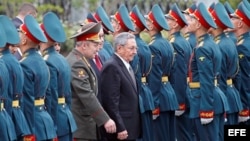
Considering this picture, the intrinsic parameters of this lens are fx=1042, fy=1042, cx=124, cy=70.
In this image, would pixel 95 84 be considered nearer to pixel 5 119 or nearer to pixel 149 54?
pixel 5 119

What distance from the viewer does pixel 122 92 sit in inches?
426

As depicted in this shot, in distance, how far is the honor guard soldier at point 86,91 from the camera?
10.5m

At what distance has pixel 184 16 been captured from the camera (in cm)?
1390

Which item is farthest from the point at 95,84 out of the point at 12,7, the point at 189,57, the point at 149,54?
the point at 12,7

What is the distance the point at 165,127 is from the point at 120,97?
2.69 metres

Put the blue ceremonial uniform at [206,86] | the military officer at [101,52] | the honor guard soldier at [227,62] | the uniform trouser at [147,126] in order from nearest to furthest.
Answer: the military officer at [101,52]
the blue ceremonial uniform at [206,86]
the honor guard soldier at [227,62]
the uniform trouser at [147,126]

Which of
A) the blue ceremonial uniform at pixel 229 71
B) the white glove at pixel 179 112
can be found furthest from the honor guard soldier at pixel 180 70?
the blue ceremonial uniform at pixel 229 71

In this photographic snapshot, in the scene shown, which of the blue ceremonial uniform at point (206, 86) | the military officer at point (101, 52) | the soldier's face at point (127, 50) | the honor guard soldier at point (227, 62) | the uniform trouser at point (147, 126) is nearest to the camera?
the soldier's face at point (127, 50)

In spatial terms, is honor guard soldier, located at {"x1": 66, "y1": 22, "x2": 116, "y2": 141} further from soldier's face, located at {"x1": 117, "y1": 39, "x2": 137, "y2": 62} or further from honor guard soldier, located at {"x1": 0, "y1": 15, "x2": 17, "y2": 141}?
honor guard soldier, located at {"x1": 0, "y1": 15, "x2": 17, "y2": 141}

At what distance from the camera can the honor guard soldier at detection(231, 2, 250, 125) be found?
1322cm

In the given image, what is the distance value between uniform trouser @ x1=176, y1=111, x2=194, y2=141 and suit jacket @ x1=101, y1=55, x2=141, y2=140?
290 cm

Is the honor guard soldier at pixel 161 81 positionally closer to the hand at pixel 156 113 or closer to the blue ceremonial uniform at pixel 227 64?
the hand at pixel 156 113

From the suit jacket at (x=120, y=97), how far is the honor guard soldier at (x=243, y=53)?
258 centimetres

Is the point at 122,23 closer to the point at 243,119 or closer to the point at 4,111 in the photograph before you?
the point at 243,119
